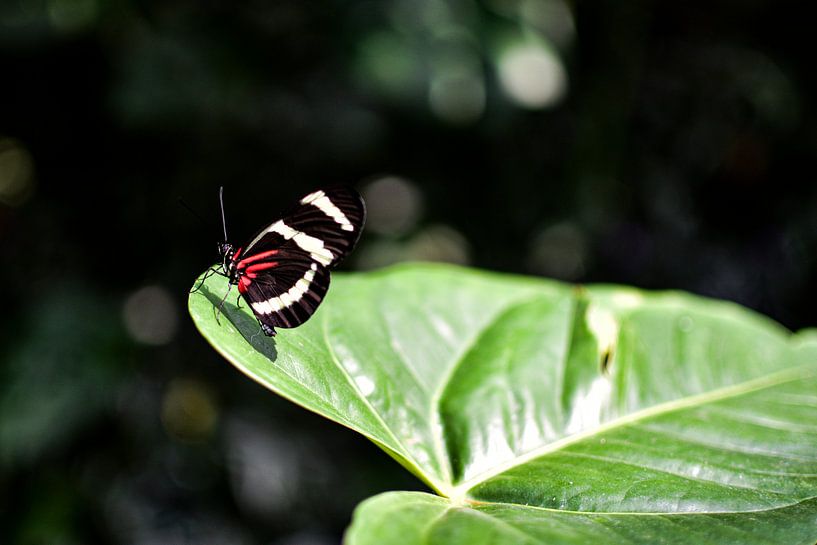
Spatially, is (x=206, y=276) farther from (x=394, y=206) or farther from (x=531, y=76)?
(x=394, y=206)

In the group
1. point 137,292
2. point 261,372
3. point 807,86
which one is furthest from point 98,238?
point 807,86

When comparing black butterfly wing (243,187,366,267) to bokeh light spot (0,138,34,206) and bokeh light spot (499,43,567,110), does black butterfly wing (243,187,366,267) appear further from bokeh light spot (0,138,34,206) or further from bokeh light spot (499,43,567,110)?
bokeh light spot (0,138,34,206)

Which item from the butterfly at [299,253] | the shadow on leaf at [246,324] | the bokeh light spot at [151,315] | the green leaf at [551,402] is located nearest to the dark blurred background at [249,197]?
the bokeh light spot at [151,315]

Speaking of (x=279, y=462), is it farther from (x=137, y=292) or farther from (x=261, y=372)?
(x=261, y=372)

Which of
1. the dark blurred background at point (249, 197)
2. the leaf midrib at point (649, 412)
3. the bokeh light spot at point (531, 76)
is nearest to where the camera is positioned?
the leaf midrib at point (649, 412)

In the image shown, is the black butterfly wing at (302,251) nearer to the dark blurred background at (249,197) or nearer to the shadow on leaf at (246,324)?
the shadow on leaf at (246,324)
